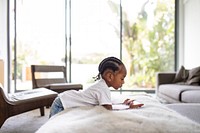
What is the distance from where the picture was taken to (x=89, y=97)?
1.48 metres

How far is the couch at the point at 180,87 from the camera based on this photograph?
3459 mm

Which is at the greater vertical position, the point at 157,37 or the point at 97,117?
the point at 157,37

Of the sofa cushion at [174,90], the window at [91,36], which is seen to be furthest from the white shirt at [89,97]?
the window at [91,36]

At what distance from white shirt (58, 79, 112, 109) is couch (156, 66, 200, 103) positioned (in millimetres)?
1988

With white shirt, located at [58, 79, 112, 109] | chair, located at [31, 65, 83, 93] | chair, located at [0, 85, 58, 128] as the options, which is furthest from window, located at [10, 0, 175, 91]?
white shirt, located at [58, 79, 112, 109]

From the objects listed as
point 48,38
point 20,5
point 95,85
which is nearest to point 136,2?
point 48,38

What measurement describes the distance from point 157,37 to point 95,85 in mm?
5353

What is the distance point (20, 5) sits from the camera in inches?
259

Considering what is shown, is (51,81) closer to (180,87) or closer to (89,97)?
(180,87)

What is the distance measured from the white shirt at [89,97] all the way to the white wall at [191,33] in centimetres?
415

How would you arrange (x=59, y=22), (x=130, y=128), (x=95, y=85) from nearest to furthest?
(x=130, y=128) → (x=95, y=85) → (x=59, y=22)

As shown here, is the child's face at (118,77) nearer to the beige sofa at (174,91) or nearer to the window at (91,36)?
the beige sofa at (174,91)

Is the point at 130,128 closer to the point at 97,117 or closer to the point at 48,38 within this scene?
Answer: the point at 97,117

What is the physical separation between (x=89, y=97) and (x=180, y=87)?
112 inches
